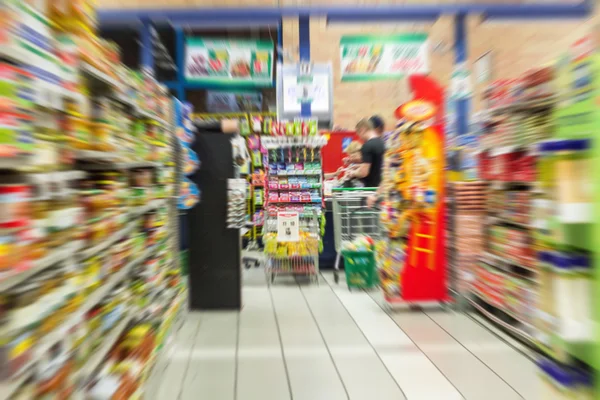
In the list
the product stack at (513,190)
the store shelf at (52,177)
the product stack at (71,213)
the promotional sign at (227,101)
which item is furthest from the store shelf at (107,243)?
the promotional sign at (227,101)

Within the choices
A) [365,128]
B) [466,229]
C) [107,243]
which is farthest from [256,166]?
[107,243]

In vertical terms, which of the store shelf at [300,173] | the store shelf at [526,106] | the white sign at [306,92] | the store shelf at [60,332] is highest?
the white sign at [306,92]

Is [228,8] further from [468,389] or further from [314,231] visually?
[468,389]

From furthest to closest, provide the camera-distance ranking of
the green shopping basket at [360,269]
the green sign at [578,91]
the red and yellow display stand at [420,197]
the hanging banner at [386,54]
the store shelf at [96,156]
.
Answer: the green shopping basket at [360,269] → the hanging banner at [386,54] → the red and yellow display stand at [420,197] → the store shelf at [96,156] → the green sign at [578,91]

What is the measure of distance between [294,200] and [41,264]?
3977 millimetres

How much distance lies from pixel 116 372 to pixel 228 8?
3284mm

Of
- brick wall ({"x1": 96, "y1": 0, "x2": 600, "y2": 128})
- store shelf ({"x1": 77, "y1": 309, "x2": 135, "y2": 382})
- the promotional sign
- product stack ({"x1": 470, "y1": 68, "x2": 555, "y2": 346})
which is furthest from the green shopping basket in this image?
the promotional sign

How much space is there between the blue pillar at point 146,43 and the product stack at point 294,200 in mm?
1704

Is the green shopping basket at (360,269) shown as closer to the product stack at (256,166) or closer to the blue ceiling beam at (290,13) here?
the blue ceiling beam at (290,13)

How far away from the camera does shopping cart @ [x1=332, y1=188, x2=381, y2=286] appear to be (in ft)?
13.5

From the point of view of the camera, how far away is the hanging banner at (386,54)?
378cm

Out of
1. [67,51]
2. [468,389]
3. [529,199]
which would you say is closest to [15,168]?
[67,51]

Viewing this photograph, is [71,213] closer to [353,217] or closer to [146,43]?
[146,43]

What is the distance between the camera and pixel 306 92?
4152mm
